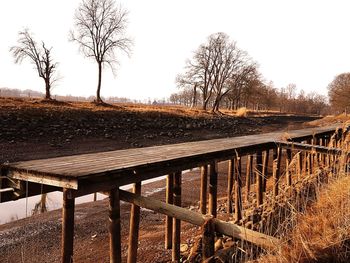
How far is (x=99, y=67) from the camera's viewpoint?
34.8 m

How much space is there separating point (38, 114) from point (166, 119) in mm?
10681

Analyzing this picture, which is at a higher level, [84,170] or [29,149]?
[84,170]

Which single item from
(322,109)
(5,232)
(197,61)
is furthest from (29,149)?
(322,109)

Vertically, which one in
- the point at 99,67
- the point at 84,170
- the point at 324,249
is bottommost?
the point at 324,249

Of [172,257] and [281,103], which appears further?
[281,103]

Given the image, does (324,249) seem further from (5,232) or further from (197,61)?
(197,61)

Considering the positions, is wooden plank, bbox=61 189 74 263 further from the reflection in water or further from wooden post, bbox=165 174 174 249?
the reflection in water

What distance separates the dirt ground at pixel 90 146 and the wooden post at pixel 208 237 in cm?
294

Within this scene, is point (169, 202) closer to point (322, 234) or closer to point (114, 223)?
point (114, 223)

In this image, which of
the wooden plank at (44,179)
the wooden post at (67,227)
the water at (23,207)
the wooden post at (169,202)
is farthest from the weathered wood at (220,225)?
the water at (23,207)

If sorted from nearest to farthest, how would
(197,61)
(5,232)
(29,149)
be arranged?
1. (5,232)
2. (29,149)
3. (197,61)

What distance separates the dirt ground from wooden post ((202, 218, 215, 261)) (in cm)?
294

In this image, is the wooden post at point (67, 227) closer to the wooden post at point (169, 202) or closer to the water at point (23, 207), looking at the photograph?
the wooden post at point (169, 202)

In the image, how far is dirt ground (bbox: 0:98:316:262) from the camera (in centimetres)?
711
